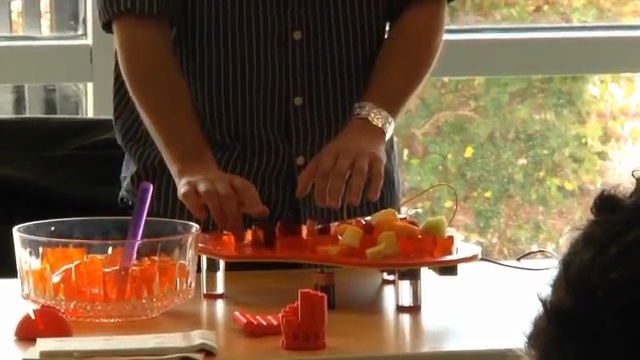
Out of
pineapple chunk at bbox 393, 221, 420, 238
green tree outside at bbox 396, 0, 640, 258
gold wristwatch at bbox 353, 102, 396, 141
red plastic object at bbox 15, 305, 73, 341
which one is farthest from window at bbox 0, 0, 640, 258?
red plastic object at bbox 15, 305, 73, 341

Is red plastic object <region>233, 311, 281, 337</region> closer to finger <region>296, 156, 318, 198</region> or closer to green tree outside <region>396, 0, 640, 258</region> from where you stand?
finger <region>296, 156, 318, 198</region>

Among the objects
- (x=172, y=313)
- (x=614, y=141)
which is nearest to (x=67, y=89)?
(x=614, y=141)

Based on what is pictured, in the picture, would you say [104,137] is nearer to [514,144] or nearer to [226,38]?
[226,38]

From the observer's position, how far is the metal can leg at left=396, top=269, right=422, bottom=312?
1.17 metres

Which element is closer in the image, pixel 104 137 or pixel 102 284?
pixel 102 284

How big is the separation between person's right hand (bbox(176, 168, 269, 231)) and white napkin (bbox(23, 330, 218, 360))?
8.5 inches

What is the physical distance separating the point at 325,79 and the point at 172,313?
0.46m

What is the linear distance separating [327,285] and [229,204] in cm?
13

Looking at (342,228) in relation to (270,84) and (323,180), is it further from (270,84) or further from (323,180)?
(270,84)

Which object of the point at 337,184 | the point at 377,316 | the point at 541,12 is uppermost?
the point at 541,12

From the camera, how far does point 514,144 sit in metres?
2.47

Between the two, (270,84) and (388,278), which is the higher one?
(270,84)

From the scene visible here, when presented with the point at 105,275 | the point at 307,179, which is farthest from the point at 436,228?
the point at 105,275

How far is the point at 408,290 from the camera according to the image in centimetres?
118
